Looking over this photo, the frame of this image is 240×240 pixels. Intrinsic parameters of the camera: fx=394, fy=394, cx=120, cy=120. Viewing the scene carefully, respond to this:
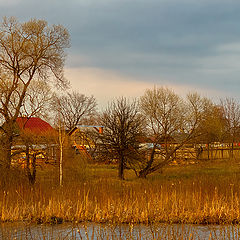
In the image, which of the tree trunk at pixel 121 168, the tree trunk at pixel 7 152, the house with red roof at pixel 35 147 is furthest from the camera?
the tree trunk at pixel 121 168

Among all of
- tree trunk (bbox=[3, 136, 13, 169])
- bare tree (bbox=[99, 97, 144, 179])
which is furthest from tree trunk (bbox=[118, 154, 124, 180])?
tree trunk (bbox=[3, 136, 13, 169])

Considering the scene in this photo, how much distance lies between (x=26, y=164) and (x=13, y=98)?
4.00m

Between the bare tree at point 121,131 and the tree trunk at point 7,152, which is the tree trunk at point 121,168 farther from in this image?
the tree trunk at point 7,152

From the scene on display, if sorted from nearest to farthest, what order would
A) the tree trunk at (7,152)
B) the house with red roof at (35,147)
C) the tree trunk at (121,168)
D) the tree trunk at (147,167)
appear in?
the tree trunk at (7,152)
the house with red roof at (35,147)
the tree trunk at (121,168)
the tree trunk at (147,167)

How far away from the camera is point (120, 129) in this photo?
2047 cm

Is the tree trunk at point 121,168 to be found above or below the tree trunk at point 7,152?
below

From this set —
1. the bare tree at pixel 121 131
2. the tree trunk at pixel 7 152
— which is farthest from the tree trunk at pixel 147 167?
the tree trunk at pixel 7 152

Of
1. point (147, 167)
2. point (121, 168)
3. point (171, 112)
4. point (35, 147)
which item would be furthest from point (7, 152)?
point (171, 112)

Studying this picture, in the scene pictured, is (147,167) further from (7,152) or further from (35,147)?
(7,152)

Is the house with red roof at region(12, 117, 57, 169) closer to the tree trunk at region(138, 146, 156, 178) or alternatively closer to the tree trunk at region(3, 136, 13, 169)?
the tree trunk at region(3, 136, 13, 169)

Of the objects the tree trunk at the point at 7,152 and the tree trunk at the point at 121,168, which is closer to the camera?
the tree trunk at the point at 7,152

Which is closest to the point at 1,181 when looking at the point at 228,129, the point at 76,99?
the point at 228,129

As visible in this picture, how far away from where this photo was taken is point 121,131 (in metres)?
20.4

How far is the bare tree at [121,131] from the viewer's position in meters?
20.5
